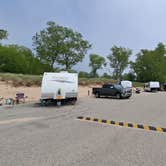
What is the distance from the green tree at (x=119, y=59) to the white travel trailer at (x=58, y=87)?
65.4 meters

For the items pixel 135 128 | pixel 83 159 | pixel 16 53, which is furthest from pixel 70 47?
pixel 83 159

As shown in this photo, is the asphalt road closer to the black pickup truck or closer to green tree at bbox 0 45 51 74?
the black pickup truck

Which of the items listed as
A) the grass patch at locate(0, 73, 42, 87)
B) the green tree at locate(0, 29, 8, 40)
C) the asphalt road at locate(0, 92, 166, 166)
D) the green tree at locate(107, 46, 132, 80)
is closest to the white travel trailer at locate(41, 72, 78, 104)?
the asphalt road at locate(0, 92, 166, 166)

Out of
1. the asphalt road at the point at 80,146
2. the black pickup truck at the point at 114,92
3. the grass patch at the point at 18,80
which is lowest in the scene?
the asphalt road at the point at 80,146

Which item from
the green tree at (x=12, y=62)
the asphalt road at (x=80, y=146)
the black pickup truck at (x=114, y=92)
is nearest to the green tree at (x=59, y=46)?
the green tree at (x=12, y=62)

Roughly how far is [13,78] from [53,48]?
23689 mm

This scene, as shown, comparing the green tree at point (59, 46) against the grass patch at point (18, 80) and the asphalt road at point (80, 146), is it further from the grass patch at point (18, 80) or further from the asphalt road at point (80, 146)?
the asphalt road at point (80, 146)

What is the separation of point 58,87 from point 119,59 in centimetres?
6707

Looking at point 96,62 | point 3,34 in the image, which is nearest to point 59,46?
point 3,34

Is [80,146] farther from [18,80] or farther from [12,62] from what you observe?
[12,62]

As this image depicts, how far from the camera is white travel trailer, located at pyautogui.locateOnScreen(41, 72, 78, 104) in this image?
686 inches

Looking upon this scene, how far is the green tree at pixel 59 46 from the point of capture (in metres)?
57.5

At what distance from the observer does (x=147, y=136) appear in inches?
304

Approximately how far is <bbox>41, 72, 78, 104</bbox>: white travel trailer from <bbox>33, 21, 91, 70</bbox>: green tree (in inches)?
1563
